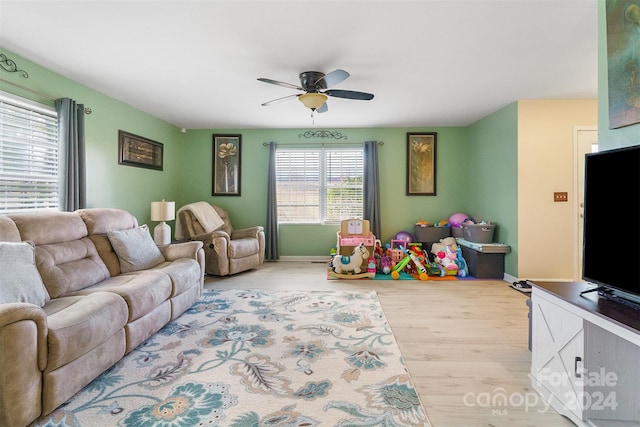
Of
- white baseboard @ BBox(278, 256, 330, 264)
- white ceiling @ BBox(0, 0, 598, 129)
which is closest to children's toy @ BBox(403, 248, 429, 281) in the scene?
white baseboard @ BBox(278, 256, 330, 264)

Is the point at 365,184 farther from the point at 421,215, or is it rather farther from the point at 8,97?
the point at 8,97

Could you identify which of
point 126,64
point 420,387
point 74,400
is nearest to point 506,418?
point 420,387

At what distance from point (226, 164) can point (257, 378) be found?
451 centimetres

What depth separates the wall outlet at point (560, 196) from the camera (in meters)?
4.00

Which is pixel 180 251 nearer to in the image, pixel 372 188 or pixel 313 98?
pixel 313 98

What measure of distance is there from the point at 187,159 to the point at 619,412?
20.5 ft

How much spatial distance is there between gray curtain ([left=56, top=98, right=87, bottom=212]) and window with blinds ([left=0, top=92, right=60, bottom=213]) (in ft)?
0.37

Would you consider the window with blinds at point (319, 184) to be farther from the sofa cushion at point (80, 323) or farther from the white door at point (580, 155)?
the sofa cushion at point (80, 323)

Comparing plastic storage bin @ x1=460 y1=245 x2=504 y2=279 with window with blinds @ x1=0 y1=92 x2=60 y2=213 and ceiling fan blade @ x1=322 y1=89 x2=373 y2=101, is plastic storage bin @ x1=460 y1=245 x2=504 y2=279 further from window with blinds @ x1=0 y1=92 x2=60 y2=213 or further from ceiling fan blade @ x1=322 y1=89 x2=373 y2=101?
window with blinds @ x1=0 y1=92 x2=60 y2=213

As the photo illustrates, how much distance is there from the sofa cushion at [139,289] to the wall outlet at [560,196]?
4.85 m

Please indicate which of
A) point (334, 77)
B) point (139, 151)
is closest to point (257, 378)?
point (334, 77)

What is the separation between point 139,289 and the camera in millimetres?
2258

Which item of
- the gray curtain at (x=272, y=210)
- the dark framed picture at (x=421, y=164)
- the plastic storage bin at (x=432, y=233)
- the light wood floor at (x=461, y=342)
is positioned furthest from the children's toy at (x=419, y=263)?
the gray curtain at (x=272, y=210)

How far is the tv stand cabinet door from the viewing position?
4.86 ft
